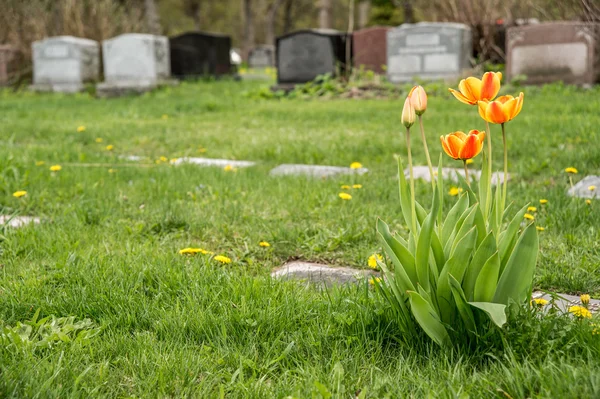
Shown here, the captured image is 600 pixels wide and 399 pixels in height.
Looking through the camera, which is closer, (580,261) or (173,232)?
(580,261)

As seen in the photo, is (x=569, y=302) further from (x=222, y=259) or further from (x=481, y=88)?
(x=222, y=259)

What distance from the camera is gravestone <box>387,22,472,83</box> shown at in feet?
33.9

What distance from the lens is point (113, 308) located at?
1993mm

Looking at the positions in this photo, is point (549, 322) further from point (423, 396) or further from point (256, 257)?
point (256, 257)

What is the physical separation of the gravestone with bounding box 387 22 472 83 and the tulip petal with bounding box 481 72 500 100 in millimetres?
9153

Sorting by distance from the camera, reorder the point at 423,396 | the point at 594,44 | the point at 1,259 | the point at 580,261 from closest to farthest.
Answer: the point at 423,396
the point at 580,261
the point at 1,259
the point at 594,44

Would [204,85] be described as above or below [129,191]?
above

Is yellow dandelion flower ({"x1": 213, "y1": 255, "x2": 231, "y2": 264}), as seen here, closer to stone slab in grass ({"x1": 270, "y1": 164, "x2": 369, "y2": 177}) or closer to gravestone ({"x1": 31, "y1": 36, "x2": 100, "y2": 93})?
stone slab in grass ({"x1": 270, "y1": 164, "x2": 369, "y2": 177})

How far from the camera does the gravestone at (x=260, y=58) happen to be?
87.9 feet

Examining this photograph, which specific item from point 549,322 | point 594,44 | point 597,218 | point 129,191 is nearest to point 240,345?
point 549,322

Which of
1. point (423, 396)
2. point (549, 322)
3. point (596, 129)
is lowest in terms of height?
point (423, 396)

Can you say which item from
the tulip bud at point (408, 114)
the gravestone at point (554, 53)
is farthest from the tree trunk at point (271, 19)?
the tulip bud at point (408, 114)

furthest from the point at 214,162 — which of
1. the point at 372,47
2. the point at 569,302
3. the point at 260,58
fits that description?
the point at 260,58

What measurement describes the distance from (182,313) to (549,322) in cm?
104
